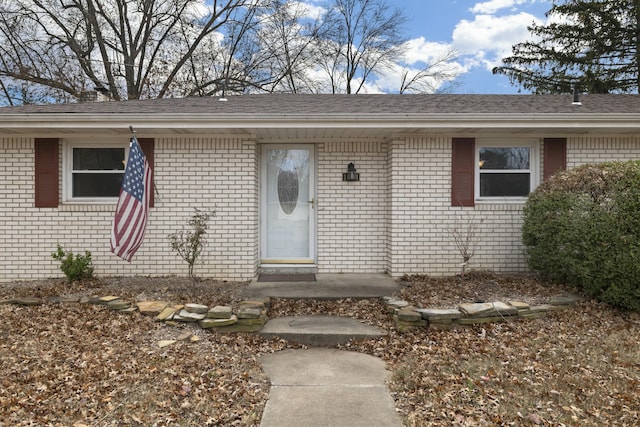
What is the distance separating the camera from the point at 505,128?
20.2ft

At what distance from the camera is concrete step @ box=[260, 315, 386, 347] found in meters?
4.27

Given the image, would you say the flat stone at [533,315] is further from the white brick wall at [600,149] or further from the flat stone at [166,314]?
the flat stone at [166,314]

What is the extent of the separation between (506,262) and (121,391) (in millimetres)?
5886

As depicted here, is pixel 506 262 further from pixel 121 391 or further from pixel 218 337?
pixel 121 391

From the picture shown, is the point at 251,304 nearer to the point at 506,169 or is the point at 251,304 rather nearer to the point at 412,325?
the point at 412,325

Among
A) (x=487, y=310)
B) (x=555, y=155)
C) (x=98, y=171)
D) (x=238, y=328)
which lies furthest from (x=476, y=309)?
(x=98, y=171)

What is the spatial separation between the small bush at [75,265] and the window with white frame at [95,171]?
1.00 m

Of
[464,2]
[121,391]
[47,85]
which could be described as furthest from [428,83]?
[121,391]

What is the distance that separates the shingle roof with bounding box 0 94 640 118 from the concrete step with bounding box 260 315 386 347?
9.84 feet

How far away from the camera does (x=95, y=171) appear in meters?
6.70

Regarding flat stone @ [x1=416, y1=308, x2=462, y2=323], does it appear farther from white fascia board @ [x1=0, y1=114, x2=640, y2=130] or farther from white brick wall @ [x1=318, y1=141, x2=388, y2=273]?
white fascia board @ [x1=0, y1=114, x2=640, y2=130]

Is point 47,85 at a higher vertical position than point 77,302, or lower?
higher

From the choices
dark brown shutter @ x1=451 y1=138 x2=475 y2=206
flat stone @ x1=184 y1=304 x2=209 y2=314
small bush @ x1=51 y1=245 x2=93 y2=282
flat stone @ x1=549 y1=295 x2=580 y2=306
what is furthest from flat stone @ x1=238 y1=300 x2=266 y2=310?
dark brown shutter @ x1=451 y1=138 x2=475 y2=206

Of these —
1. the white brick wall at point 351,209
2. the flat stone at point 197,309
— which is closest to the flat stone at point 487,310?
the white brick wall at point 351,209
